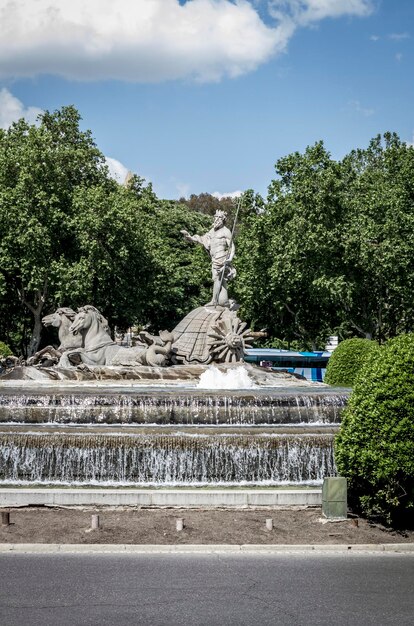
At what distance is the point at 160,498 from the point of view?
508 inches

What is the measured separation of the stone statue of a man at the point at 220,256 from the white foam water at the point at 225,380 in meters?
4.47

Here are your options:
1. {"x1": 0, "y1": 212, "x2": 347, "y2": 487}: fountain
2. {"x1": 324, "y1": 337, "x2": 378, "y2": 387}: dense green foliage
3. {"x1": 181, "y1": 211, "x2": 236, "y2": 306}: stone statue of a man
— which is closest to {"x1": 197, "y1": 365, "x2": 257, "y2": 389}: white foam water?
{"x1": 0, "y1": 212, "x2": 347, "y2": 487}: fountain

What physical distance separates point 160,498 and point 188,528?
155 centimetres

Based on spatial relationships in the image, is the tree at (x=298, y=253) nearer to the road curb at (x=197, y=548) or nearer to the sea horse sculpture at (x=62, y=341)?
the sea horse sculpture at (x=62, y=341)

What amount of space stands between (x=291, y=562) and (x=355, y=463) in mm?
2277

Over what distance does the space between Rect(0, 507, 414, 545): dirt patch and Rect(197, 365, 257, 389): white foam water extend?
11.4m

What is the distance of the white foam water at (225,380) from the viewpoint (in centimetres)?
2411

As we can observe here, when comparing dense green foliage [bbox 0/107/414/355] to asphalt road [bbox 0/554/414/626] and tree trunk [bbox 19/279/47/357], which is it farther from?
asphalt road [bbox 0/554/414/626]

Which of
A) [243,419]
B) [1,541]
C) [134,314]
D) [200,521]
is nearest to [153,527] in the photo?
[200,521]

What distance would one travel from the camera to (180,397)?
17.9 metres

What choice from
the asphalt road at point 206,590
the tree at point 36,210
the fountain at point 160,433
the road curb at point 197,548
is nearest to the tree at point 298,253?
the tree at point 36,210

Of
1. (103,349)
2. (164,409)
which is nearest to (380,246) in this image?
(103,349)

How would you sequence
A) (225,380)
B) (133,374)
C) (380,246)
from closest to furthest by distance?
(225,380) < (133,374) < (380,246)

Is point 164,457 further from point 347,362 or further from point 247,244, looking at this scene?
point 247,244
